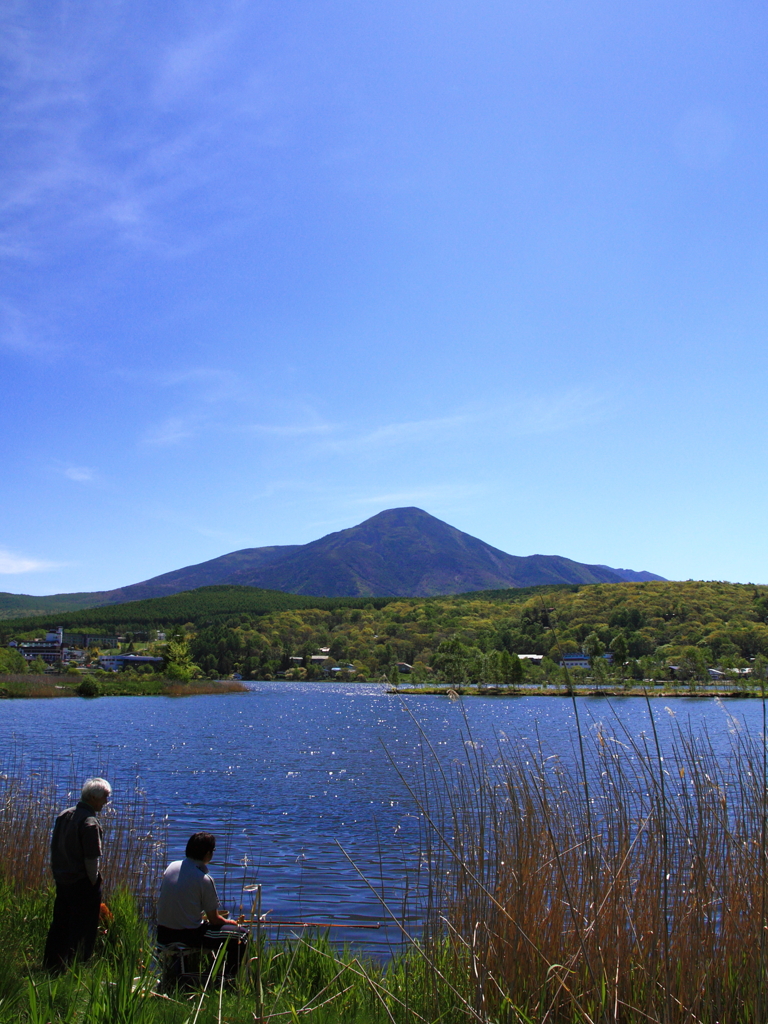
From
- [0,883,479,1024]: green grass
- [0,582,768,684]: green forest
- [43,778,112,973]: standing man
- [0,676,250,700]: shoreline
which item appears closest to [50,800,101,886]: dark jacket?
[43,778,112,973]: standing man

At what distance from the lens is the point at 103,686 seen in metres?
76.8

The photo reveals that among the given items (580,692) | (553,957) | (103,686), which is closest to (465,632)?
(580,692)

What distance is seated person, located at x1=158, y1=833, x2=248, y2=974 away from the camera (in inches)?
257

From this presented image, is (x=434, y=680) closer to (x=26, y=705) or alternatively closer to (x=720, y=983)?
(x=26, y=705)

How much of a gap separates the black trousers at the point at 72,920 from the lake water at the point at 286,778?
7.36ft

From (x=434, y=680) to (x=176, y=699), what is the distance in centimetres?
4507

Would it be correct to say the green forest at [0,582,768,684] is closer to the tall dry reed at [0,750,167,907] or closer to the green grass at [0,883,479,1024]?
the tall dry reed at [0,750,167,907]

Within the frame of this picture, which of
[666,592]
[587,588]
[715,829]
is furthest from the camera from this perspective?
[587,588]

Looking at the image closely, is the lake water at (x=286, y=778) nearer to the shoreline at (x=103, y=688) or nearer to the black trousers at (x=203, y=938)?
the black trousers at (x=203, y=938)

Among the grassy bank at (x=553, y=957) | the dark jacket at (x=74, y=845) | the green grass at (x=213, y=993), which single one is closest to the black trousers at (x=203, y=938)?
the green grass at (x=213, y=993)

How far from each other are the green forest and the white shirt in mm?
78907

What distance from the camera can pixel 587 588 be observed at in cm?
16700

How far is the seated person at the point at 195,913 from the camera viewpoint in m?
6.52

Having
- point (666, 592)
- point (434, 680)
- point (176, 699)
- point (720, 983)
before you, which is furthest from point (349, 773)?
point (666, 592)
